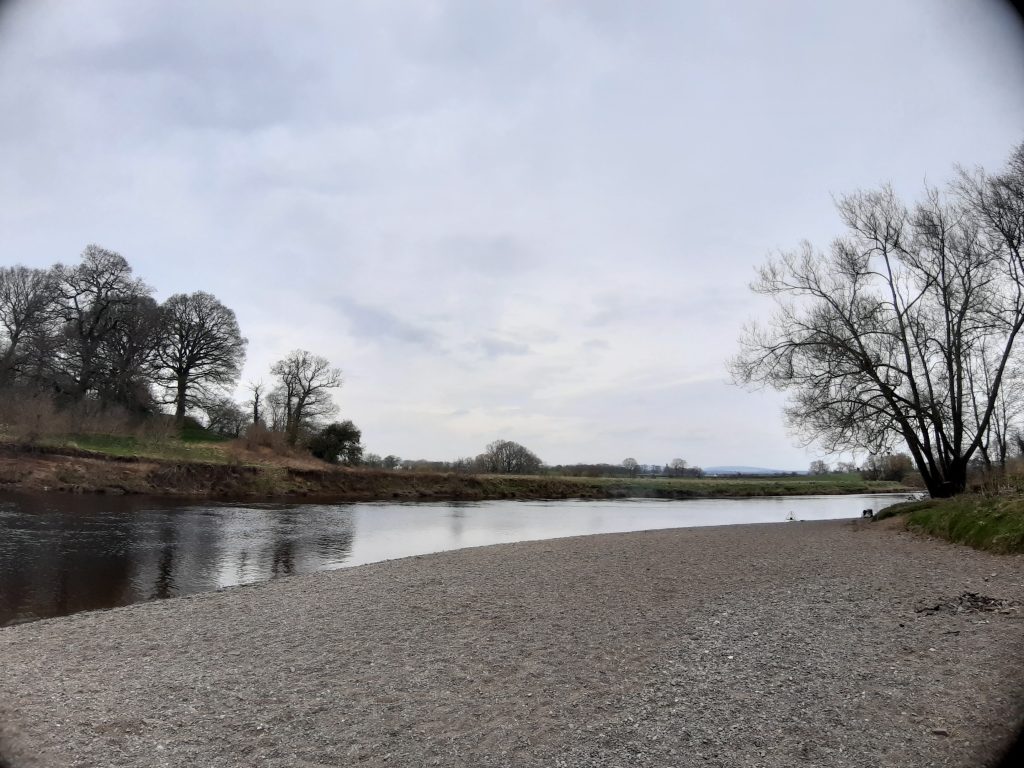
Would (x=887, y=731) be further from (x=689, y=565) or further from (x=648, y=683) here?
(x=689, y=565)

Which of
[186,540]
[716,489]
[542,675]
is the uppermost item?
[716,489]

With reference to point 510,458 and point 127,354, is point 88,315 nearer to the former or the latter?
point 127,354

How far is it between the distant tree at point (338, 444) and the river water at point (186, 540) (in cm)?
2294

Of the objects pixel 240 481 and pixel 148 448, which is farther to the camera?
pixel 240 481

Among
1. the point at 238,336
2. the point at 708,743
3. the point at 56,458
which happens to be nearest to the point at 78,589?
the point at 708,743

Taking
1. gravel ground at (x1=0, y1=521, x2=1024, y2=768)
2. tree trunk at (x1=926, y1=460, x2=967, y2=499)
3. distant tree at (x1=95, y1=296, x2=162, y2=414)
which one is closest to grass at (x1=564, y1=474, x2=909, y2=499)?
tree trunk at (x1=926, y1=460, x2=967, y2=499)

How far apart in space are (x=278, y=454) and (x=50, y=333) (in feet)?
58.2

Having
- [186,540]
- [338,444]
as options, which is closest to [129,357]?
[338,444]

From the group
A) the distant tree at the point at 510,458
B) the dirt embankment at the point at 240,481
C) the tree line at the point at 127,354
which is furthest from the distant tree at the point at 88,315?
the distant tree at the point at 510,458

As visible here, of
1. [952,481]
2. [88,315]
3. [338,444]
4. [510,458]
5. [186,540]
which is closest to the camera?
[186,540]

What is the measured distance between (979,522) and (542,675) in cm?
1119

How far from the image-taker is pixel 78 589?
11.0m

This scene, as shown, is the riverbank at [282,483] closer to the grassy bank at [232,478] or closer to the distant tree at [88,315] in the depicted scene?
the grassy bank at [232,478]

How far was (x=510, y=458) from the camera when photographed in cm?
8125
